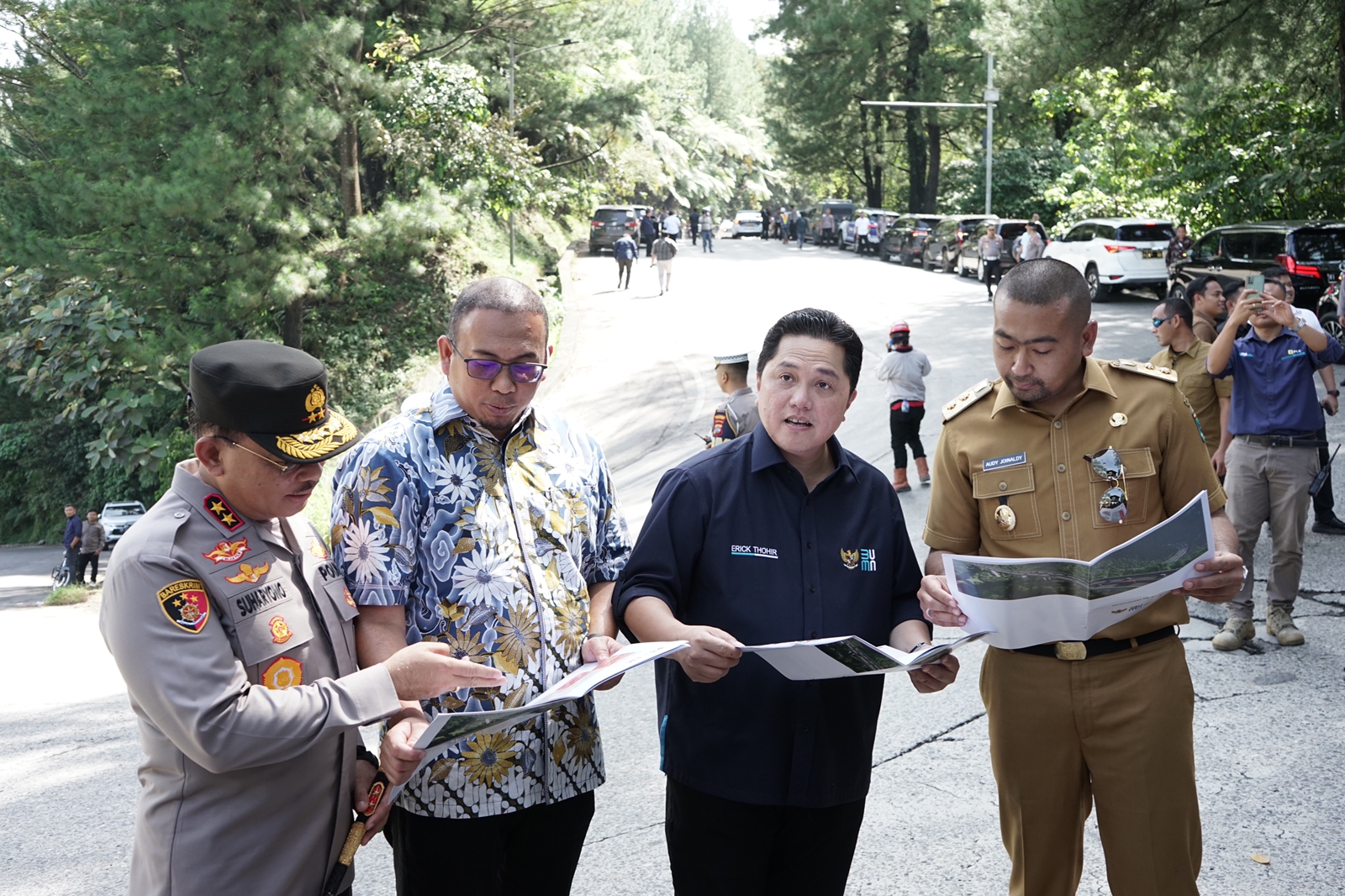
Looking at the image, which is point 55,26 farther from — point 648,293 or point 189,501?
point 189,501

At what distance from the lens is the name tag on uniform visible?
10.2ft

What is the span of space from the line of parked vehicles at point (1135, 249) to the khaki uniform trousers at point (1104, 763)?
3603 mm

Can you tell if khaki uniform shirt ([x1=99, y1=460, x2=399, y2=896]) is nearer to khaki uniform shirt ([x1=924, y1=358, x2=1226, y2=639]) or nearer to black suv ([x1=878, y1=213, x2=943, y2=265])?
khaki uniform shirt ([x1=924, y1=358, x2=1226, y2=639])

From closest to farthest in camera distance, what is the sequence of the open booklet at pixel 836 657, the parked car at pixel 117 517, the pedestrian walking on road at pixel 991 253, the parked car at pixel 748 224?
the open booklet at pixel 836 657
the parked car at pixel 117 517
the pedestrian walking on road at pixel 991 253
the parked car at pixel 748 224

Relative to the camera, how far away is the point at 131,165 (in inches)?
827

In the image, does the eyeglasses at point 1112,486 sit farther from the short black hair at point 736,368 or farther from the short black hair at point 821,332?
the short black hair at point 736,368

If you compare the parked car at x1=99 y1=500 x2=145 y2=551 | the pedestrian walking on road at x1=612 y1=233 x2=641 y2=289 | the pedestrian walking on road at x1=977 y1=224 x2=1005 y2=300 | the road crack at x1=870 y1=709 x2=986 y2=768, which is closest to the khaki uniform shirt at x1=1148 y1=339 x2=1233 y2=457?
the road crack at x1=870 y1=709 x2=986 y2=768

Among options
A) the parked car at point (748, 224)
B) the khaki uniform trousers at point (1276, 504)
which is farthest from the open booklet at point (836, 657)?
the parked car at point (748, 224)

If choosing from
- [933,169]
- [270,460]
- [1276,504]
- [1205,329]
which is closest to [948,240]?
[933,169]

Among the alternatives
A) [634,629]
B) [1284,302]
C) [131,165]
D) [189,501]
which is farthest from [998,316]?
[131,165]

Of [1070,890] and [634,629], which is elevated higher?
[634,629]

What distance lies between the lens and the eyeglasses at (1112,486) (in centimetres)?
304

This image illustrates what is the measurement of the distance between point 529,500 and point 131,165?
2144 cm

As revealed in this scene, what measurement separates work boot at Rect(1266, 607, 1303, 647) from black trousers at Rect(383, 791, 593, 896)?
5.15m
